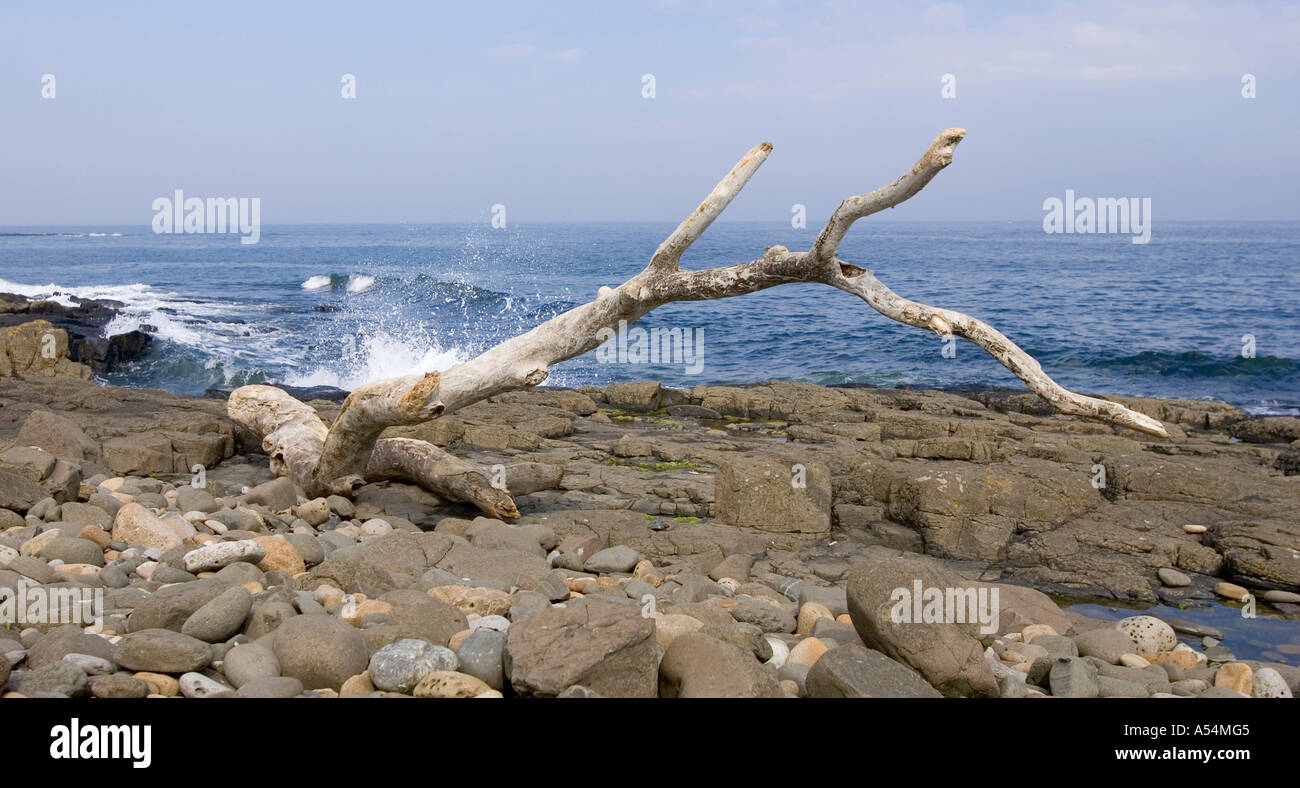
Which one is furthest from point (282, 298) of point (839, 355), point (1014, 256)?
point (1014, 256)

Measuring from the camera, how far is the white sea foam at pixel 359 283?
3572cm

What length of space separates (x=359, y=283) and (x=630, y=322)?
103 feet

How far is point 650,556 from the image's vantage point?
750cm

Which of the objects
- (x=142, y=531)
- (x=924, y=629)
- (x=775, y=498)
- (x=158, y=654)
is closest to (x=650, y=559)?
(x=775, y=498)

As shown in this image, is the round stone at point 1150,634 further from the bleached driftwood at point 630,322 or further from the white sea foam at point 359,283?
the white sea foam at point 359,283

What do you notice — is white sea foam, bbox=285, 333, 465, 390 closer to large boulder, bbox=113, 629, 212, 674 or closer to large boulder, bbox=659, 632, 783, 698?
large boulder, bbox=113, 629, 212, 674

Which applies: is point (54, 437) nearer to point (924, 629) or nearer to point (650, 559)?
point (650, 559)

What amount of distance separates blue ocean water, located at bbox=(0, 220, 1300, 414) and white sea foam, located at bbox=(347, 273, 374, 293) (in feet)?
0.45

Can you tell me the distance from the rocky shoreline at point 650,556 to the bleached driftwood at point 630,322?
39cm

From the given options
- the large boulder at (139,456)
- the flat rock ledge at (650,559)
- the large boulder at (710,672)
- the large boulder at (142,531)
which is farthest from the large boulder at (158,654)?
the large boulder at (139,456)

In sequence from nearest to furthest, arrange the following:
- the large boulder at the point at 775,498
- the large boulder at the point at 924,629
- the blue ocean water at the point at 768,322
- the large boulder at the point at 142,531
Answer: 1. the large boulder at the point at 924,629
2. the large boulder at the point at 142,531
3. the large boulder at the point at 775,498
4. the blue ocean water at the point at 768,322

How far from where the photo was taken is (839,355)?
2239 cm

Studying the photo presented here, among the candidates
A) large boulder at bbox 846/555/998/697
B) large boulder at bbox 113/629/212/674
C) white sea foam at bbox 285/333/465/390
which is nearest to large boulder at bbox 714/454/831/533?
large boulder at bbox 846/555/998/697

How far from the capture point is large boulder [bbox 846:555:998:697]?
14.0ft
